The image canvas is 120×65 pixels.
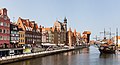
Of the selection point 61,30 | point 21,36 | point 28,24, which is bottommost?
point 21,36

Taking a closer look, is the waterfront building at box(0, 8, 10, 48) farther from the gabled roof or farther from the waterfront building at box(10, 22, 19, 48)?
the gabled roof

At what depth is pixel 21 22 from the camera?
313ft

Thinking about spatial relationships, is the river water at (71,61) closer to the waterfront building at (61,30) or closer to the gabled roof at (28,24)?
the gabled roof at (28,24)

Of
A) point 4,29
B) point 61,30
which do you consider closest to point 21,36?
point 4,29

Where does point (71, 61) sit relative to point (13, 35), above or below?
below

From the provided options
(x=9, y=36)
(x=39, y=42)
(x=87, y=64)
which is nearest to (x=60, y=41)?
(x=39, y=42)

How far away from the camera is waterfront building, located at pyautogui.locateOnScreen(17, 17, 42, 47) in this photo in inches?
3744

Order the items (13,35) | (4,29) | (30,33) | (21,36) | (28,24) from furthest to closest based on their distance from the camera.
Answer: (28,24), (30,33), (21,36), (13,35), (4,29)

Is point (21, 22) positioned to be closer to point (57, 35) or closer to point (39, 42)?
point (39, 42)

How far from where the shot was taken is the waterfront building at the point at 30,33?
95094mm

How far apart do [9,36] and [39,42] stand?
39256mm

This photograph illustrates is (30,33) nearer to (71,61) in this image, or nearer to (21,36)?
(21,36)

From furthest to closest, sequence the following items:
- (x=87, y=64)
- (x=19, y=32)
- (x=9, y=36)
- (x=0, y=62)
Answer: (x=19, y=32)
(x=9, y=36)
(x=87, y=64)
(x=0, y=62)

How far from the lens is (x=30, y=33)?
330ft
